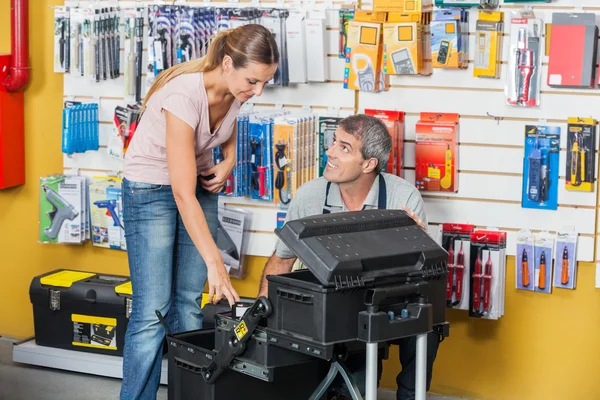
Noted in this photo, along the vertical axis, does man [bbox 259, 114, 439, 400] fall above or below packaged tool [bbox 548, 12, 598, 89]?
below

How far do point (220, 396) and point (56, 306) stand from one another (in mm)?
1814

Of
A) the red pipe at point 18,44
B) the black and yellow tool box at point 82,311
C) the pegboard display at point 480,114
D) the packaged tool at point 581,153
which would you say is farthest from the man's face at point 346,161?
the red pipe at point 18,44

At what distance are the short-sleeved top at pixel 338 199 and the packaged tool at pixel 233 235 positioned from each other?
104cm

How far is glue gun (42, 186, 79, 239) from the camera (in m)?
5.02

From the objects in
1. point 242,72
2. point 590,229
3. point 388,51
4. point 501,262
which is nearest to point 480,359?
point 501,262

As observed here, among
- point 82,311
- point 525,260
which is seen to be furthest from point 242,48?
point 82,311

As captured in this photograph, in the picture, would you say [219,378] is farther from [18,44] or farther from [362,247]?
[18,44]

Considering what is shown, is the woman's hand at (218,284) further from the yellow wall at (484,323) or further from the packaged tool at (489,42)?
the packaged tool at (489,42)

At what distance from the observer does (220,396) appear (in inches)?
129

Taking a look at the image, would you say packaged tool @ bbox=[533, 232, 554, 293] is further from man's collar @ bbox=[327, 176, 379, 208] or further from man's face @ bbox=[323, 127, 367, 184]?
man's face @ bbox=[323, 127, 367, 184]

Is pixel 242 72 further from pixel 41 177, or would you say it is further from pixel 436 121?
pixel 41 177

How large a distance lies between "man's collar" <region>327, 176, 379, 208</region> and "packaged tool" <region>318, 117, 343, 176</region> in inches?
30.9

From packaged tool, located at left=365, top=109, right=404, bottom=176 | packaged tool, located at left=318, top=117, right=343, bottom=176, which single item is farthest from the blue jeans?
packaged tool, located at left=365, top=109, right=404, bottom=176

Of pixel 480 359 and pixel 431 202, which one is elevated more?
pixel 431 202
